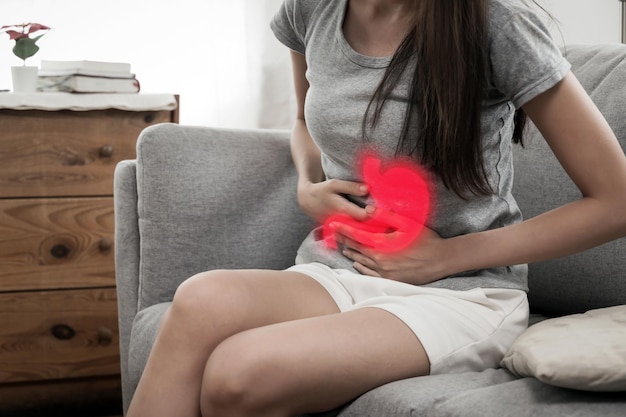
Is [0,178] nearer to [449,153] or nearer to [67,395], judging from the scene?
[67,395]

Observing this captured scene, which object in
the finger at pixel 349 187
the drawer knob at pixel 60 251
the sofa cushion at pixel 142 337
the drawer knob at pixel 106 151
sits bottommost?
the drawer knob at pixel 60 251

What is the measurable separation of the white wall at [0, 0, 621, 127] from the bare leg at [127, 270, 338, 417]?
1483 millimetres

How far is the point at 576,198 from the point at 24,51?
1484mm

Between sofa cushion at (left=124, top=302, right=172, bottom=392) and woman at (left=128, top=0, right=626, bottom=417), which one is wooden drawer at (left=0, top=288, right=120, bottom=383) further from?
woman at (left=128, top=0, right=626, bottom=417)

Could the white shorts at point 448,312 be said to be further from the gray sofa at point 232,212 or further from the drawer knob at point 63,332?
the drawer knob at point 63,332

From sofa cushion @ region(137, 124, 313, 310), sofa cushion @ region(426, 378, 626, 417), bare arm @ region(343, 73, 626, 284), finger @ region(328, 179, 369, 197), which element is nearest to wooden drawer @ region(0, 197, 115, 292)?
sofa cushion @ region(137, 124, 313, 310)

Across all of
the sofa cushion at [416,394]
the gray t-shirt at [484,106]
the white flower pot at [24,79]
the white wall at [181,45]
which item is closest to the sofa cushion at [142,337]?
the gray t-shirt at [484,106]

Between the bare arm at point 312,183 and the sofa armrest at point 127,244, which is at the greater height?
the bare arm at point 312,183

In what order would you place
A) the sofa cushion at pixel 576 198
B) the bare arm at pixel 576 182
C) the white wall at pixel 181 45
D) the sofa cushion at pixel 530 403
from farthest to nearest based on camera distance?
the white wall at pixel 181 45, the sofa cushion at pixel 576 198, the bare arm at pixel 576 182, the sofa cushion at pixel 530 403

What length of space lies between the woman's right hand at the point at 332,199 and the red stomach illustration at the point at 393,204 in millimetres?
14

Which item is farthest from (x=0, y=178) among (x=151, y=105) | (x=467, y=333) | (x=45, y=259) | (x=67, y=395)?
(x=467, y=333)

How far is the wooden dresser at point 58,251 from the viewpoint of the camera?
1960 millimetres

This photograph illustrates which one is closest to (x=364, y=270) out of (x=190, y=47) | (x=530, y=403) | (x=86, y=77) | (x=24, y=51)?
(x=530, y=403)

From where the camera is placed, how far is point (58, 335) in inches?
79.3
